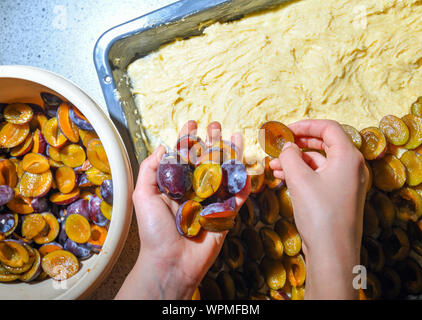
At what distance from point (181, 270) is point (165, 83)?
612 mm

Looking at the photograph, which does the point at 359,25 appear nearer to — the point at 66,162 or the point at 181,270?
the point at 181,270

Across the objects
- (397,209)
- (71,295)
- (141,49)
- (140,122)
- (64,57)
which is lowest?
(71,295)

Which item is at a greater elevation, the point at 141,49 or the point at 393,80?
the point at 141,49

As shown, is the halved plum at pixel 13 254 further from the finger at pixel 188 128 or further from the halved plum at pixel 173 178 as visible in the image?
the finger at pixel 188 128

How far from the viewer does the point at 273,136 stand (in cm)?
92

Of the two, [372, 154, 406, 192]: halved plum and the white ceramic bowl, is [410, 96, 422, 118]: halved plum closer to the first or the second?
[372, 154, 406, 192]: halved plum

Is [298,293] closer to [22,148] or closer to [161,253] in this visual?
[161,253]

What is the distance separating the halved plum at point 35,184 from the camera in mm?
964

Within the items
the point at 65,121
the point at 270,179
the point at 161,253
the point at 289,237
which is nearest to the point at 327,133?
the point at 270,179

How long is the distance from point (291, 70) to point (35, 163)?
90 cm

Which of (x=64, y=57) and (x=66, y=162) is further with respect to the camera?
(x=64, y=57)

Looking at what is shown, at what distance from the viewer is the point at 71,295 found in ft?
2.63

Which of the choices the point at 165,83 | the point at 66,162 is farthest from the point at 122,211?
the point at 165,83

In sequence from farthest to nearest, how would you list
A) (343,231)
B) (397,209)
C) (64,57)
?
1. (64,57)
2. (397,209)
3. (343,231)
